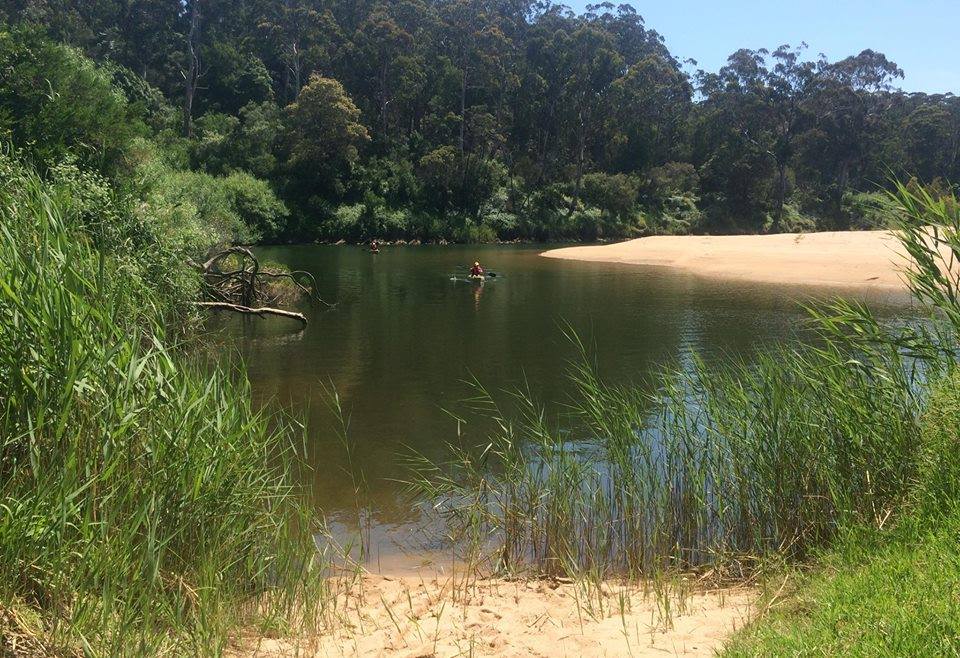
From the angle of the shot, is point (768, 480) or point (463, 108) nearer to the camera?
point (768, 480)

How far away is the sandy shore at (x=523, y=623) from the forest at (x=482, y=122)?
50.3 metres

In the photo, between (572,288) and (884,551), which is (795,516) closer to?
(884,551)

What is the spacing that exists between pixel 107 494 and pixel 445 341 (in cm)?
1595

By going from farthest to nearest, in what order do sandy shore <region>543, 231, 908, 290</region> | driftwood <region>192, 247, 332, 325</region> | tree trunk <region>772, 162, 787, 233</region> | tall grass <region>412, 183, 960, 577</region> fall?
tree trunk <region>772, 162, 787, 233</region> < sandy shore <region>543, 231, 908, 290</region> < driftwood <region>192, 247, 332, 325</region> < tall grass <region>412, 183, 960, 577</region>

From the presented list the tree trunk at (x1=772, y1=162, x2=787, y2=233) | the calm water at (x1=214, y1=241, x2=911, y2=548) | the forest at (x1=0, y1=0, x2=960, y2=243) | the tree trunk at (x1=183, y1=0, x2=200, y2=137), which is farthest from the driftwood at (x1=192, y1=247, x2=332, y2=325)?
the tree trunk at (x1=772, y1=162, x2=787, y2=233)

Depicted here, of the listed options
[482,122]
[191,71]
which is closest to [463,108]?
[482,122]

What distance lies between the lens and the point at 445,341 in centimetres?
2078

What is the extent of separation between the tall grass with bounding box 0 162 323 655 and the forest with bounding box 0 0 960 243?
50.2 meters

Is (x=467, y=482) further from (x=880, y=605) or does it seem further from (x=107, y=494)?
(x=880, y=605)

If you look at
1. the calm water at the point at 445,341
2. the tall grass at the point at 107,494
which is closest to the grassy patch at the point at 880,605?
the tall grass at the point at 107,494

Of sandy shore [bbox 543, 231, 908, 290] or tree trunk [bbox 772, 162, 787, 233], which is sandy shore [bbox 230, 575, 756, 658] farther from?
tree trunk [bbox 772, 162, 787, 233]

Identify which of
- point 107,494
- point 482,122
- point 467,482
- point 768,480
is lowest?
point 467,482

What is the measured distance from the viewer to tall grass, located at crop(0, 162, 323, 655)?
14.1 feet

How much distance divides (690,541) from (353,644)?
350cm
